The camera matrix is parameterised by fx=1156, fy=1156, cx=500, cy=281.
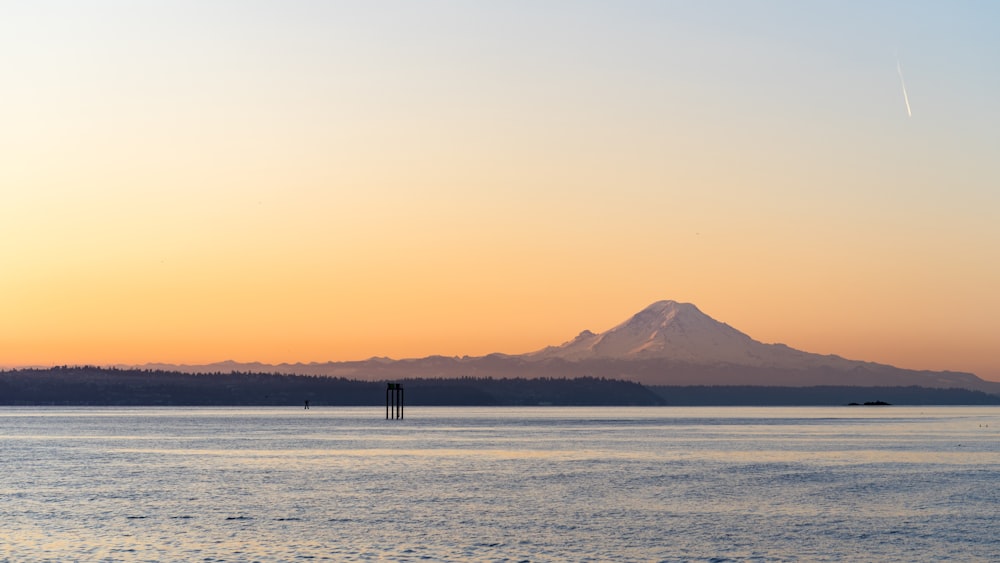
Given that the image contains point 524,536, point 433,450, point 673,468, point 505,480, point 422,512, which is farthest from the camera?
point 433,450

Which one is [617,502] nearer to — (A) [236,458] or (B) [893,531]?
(B) [893,531]

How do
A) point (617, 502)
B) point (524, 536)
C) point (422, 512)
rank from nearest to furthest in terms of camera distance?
point (524, 536) → point (422, 512) → point (617, 502)

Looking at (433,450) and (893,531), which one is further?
(433,450)

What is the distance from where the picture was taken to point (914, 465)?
3888 inches

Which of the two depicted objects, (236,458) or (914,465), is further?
(236,458)

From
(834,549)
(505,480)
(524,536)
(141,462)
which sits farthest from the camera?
(141,462)

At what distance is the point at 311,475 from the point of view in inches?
3408

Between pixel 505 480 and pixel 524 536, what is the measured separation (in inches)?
1207

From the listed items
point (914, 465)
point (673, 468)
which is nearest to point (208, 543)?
point (673, 468)

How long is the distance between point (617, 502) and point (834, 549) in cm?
1946

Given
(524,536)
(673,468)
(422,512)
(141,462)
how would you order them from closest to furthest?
1. (524,536)
2. (422,512)
3. (673,468)
4. (141,462)

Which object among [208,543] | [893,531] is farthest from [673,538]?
[208,543]

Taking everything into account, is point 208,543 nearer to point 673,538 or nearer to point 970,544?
point 673,538

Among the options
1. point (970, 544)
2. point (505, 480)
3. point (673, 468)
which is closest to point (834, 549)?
point (970, 544)
